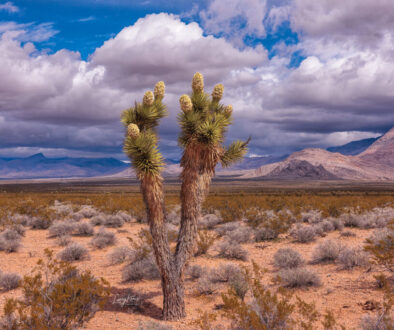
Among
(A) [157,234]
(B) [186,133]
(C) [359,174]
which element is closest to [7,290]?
(A) [157,234]

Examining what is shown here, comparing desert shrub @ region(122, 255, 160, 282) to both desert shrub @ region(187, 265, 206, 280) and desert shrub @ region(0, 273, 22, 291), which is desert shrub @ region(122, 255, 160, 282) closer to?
desert shrub @ region(187, 265, 206, 280)

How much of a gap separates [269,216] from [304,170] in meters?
189

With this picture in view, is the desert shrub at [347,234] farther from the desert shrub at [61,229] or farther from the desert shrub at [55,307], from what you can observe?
the desert shrub at [61,229]

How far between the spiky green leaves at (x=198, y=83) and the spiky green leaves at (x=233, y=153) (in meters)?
1.64

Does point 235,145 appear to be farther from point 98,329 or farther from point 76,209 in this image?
point 76,209

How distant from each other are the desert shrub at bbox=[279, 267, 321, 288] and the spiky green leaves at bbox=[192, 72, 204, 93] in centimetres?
590

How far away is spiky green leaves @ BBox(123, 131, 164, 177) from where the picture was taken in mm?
7039

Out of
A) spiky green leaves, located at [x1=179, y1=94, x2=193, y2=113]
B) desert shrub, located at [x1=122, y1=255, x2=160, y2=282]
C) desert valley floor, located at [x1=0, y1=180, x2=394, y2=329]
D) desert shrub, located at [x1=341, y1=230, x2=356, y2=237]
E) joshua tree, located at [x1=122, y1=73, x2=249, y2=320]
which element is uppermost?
spiky green leaves, located at [x1=179, y1=94, x2=193, y2=113]

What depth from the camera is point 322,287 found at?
9156 mm

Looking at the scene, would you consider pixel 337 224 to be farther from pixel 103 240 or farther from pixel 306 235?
pixel 103 240

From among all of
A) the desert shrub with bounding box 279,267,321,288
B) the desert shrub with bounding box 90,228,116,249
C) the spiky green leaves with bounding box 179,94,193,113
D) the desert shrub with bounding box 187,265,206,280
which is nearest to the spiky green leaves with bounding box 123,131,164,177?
the spiky green leaves with bounding box 179,94,193,113

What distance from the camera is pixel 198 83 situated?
25.7 feet

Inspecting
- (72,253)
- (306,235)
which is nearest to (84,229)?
(72,253)

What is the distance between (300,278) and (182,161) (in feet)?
16.2
